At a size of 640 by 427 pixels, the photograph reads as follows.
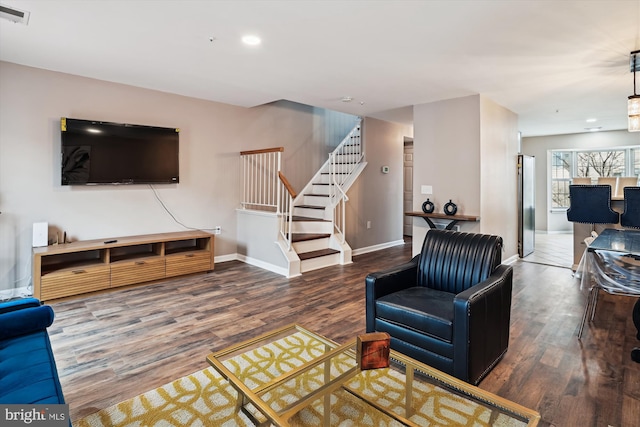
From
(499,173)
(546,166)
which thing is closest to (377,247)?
(499,173)

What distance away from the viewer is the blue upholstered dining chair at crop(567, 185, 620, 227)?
166 inches

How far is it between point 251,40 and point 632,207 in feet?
14.7

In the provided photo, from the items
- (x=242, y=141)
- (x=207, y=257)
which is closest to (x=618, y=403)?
(x=207, y=257)

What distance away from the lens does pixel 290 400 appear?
1.97 meters

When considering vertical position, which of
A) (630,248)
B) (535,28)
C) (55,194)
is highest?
(535,28)

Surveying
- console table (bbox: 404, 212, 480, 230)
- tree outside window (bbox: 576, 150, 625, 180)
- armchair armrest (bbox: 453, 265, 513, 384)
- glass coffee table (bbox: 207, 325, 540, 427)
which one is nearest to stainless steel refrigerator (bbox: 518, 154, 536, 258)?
console table (bbox: 404, 212, 480, 230)

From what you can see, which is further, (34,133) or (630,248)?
(34,133)

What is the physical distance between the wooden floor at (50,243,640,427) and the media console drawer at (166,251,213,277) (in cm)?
11

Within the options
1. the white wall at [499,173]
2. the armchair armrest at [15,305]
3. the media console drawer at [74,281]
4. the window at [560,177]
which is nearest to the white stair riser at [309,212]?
the white wall at [499,173]

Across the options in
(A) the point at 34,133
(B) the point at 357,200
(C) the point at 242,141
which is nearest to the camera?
(A) the point at 34,133

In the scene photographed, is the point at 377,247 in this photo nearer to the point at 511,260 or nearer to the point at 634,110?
the point at 511,260

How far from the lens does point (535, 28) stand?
8.86ft

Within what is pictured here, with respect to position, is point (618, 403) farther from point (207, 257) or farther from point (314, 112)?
point (314, 112)

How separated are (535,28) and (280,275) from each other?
3.79 meters
